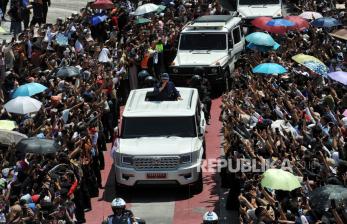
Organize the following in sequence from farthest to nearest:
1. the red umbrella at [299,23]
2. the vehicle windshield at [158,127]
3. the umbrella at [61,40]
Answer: the red umbrella at [299,23] < the umbrella at [61,40] < the vehicle windshield at [158,127]

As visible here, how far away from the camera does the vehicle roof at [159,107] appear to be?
66.8 ft

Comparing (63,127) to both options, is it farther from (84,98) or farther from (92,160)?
(84,98)

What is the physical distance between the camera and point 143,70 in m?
28.2

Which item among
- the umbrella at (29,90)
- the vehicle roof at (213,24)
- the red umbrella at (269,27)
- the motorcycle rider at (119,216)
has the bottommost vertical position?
the vehicle roof at (213,24)

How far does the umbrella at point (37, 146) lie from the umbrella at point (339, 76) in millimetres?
6861

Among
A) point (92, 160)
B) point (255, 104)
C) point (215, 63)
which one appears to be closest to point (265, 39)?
point (215, 63)

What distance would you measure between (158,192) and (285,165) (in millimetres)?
4844

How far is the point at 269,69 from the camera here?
2361cm

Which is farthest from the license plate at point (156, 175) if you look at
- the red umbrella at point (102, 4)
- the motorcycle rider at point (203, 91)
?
the red umbrella at point (102, 4)

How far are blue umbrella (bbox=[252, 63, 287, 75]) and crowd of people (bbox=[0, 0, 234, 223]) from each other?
3594 millimetres

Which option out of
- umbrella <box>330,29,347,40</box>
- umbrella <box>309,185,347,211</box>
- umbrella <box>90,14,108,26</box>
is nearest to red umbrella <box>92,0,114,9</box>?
umbrella <box>90,14,108,26</box>

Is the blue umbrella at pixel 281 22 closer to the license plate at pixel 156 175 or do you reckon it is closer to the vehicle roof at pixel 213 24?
the vehicle roof at pixel 213 24

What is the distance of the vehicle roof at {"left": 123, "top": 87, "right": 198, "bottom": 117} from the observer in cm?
2036

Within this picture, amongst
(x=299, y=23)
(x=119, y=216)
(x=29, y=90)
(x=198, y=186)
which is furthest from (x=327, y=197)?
(x=299, y=23)
